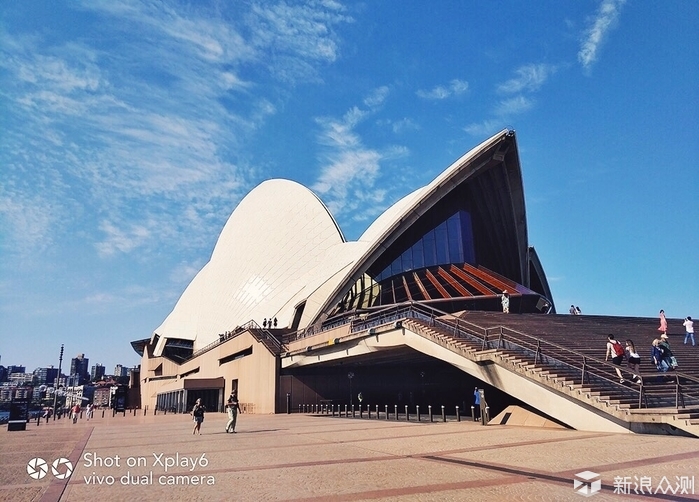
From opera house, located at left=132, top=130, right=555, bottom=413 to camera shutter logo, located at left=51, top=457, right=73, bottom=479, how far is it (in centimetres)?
1399

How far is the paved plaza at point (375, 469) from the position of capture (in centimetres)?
623

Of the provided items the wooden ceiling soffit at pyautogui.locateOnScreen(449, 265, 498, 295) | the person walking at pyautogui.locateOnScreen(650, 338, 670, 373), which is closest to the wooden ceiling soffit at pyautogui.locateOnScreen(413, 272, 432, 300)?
the wooden ceiling soffit at pyautogui.locateOnScreen(449, 265, 498, 295)

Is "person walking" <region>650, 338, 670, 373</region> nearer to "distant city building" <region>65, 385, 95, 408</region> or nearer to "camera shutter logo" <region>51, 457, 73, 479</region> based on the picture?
"camera shutter logo" <region>51, 457, 73, 479</region>

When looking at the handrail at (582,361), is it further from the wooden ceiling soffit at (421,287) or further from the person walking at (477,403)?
the wooden ceiling soffit at (421,287)

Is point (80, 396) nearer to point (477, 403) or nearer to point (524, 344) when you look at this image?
point (477, 403)

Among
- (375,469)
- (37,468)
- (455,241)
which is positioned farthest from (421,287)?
(37,468)

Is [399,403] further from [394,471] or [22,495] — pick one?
[22,495]

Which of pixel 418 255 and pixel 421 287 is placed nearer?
pixel 421 287

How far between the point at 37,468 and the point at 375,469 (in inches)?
256

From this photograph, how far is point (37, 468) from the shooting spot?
31.6 ft

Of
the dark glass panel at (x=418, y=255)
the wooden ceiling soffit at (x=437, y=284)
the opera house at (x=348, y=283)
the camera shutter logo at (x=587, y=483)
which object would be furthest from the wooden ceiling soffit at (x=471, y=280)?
the camera shutter logo at (x=587, y=483)

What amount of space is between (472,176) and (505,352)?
22.1 metres

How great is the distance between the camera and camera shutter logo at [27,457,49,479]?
880 centimetres

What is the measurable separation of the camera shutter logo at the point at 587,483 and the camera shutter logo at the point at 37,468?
328 inches
